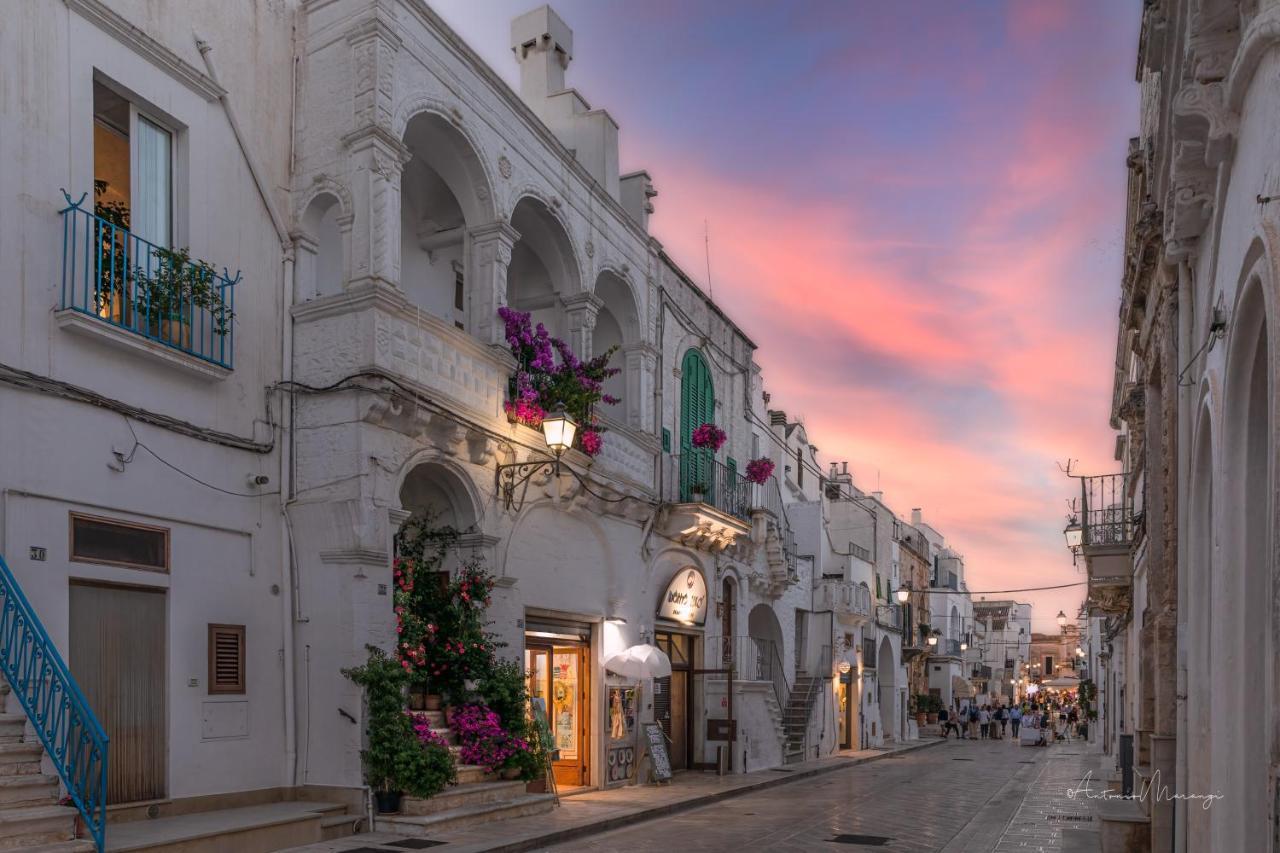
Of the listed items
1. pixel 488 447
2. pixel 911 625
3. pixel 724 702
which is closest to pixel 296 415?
pixel 488 447

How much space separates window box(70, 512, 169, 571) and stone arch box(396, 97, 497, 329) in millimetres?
5034

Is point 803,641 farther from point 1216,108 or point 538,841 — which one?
point 1216,108

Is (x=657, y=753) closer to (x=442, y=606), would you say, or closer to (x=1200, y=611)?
(x=442, y=606)

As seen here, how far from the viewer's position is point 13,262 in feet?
33.7

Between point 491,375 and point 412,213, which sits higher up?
point 412,213

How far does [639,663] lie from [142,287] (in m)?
9.75

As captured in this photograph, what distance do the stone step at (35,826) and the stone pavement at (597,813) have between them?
2899mm

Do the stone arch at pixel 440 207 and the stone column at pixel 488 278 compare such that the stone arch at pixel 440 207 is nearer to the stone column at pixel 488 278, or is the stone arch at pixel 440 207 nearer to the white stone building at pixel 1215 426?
the stone column at pixel 488 278

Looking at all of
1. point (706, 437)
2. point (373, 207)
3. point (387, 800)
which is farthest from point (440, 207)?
point (387, 800)

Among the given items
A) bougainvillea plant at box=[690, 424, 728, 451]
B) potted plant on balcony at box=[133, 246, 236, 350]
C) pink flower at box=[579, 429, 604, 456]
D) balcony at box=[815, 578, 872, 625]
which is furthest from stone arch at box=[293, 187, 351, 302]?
balcony at box=[815, 578, 872, 625]

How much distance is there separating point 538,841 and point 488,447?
5.03m

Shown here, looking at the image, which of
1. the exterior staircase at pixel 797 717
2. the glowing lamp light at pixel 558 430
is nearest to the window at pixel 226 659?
the glowing lamp light at pixel 558 430

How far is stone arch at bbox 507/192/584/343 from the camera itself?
18078 millimetres

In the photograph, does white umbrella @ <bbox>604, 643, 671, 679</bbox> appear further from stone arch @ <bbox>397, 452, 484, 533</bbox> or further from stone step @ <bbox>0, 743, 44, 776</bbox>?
stone step @ <bbox>0, 743, 44, 776</bbox>
